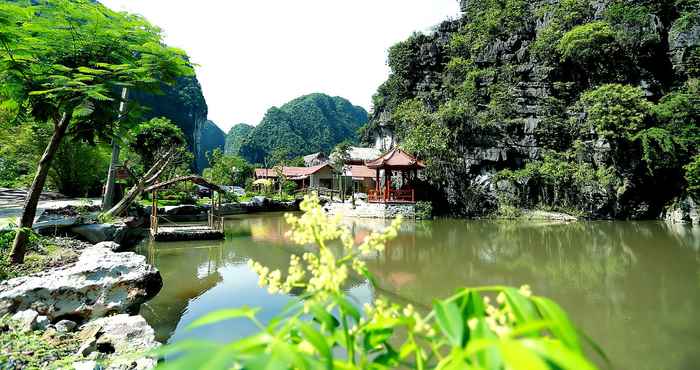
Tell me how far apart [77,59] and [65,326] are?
2621 mm

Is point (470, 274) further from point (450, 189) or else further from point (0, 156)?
point (0, 156)

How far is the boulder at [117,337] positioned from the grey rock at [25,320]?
36 cm

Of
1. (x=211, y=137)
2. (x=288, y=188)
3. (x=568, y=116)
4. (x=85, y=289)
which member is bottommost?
(x=85, y=289)

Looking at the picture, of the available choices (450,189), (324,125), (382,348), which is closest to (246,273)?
(382,348)

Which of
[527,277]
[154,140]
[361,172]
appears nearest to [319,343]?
[527,277]

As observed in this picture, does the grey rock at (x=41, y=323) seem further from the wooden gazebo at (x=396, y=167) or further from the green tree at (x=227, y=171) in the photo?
the green tree at (x=227, y=171)

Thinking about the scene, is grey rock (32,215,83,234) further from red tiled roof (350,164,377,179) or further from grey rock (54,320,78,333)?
red tiled roof (350,164,377,179)

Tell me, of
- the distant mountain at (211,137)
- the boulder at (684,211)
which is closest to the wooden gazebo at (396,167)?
the boulder at (684,211)

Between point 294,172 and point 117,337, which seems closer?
point 117,337

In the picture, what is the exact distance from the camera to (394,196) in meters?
19.3

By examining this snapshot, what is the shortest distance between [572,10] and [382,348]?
26542mm

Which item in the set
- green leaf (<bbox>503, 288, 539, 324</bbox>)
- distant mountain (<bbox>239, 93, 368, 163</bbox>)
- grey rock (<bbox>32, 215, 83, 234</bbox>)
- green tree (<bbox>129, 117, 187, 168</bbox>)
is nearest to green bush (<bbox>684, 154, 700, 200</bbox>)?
green leaf (<bbox>503, 288, 539, 324</bbox>)

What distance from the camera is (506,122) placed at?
789 inches

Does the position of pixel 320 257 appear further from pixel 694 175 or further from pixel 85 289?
pixel 694 175
